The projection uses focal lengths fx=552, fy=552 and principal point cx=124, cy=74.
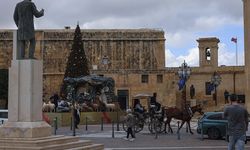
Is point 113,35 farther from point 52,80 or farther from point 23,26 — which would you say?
point 23,26

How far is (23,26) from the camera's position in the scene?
15242mm

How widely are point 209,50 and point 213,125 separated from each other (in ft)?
144

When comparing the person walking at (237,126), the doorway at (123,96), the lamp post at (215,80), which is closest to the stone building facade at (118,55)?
the lamp post at (215,80)

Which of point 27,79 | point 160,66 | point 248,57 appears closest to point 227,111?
point 27,79

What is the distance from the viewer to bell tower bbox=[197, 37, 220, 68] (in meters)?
67.4

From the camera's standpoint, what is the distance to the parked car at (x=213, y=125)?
2506 centimetres

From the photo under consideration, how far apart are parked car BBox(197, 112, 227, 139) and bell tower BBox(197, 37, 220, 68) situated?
42.1 metres

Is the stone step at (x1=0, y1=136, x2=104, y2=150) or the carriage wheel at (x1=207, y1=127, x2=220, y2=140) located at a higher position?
the stone step at (x1=0, y1=136, x2=104, y2=150)

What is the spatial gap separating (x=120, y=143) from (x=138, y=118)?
6.81 meters

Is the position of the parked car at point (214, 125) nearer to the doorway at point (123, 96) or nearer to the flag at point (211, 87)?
the doorway at point (123, 96)

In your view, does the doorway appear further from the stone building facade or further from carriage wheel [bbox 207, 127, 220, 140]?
carriage wheel [bbox 207, 127, 220, 140]

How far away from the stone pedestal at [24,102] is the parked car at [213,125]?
39.6 ft

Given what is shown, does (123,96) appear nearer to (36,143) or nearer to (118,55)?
(118,55)

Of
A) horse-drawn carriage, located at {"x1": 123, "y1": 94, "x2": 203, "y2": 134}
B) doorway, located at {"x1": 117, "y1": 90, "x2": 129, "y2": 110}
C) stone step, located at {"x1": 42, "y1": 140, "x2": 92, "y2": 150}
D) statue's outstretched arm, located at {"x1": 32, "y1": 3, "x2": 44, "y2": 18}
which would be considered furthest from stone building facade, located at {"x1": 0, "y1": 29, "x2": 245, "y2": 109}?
statue's outstretched arm, located at {"x1": 32, "y1": 3, "x2": 44, "y2": 18}
